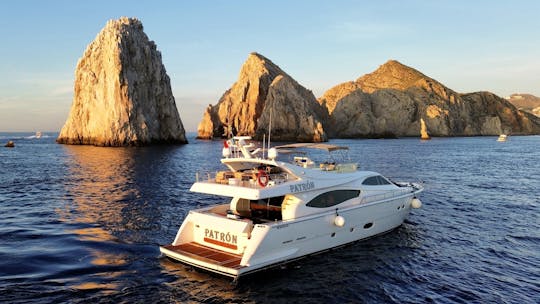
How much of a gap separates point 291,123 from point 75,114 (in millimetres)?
56461

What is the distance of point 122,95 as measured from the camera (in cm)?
7981

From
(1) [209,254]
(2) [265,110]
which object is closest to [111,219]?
(1) [209,254]

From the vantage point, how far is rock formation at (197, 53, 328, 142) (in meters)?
114

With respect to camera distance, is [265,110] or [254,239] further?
[265,110]

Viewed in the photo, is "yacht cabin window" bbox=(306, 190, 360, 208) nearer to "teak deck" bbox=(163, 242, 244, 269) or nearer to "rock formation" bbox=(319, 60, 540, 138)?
"teak deck" bbox=(163, 242, 244, 269)

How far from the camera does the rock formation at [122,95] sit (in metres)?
79.2

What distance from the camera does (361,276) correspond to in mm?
12875

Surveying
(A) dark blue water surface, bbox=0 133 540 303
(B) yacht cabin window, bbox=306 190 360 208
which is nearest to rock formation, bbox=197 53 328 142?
(A) dark blue water surface, bbox=0 133 540 303

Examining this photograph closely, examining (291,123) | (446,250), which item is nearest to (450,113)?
(291,123)

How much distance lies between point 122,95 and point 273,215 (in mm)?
73363

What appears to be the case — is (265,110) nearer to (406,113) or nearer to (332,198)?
(406,113)

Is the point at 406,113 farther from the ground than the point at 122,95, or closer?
closer

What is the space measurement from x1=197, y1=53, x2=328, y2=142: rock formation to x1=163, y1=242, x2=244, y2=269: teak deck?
9047 centimetres

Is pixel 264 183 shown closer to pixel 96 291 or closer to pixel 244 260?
pixel 244 260
